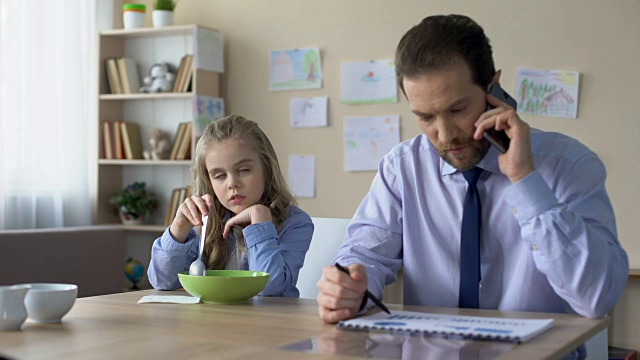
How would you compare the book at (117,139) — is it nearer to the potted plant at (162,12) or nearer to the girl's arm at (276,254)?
the potted plant at (162,12)

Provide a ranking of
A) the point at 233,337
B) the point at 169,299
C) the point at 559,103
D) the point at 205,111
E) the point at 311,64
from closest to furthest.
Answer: the point at 233,337 → the point at 169,299 → the point at 559,103 → the point at 311,64 → the point at 205,111

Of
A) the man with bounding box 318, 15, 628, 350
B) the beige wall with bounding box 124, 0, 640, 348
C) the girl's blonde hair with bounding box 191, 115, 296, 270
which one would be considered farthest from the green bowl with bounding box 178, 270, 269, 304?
the beige wall with bounding box 124, 0, 640, 348

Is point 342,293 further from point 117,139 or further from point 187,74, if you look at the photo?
point 117,139

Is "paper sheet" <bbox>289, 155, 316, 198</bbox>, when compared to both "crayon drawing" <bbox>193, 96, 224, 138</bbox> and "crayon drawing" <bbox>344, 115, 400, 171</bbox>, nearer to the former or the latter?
"crayon drawing" <bbox>344, 115, 400, 171</bbox>

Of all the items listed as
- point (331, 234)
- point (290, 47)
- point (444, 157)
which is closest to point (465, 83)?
point (444, 157)

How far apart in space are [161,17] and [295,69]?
0.83m

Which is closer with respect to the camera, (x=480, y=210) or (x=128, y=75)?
(x=480, y=210)

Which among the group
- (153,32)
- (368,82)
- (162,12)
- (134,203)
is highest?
(162,12)

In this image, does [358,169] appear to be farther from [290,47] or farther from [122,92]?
[122,92]

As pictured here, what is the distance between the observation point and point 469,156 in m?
1.67

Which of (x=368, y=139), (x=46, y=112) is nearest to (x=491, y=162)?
(x=368, y=139)

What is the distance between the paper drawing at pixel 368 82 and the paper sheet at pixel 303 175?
37 centimetres

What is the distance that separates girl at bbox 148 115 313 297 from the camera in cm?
203

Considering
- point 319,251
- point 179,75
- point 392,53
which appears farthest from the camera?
point 179,75
